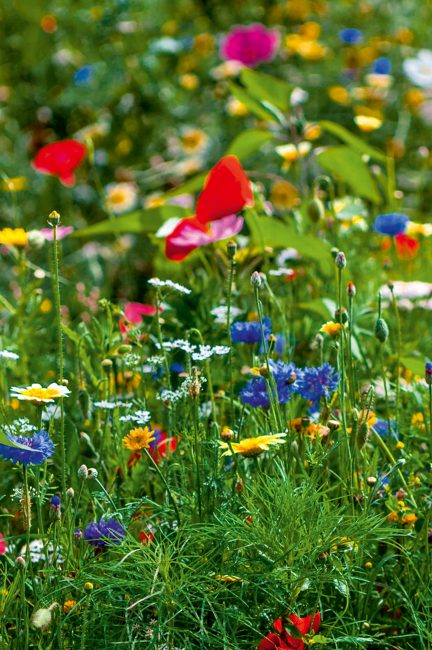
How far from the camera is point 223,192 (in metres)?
1.40

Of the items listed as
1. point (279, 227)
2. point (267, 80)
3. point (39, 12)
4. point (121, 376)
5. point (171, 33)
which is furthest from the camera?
point (171, 33)

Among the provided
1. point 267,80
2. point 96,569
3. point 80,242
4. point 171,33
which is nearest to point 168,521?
point 96,569

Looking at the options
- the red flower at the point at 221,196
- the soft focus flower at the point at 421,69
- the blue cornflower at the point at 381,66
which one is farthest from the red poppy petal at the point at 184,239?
the blue cornflower at the point at 381,66

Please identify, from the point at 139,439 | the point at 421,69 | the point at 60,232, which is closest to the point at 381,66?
the point at 421,69

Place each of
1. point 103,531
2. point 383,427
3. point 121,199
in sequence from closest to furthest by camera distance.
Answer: point 103,531 → point 383,427 → point 121,199

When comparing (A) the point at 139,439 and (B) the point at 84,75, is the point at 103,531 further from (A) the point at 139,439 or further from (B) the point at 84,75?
(B) the point at 84,75

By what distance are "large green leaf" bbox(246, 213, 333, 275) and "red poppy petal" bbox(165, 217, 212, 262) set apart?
103 millimetres

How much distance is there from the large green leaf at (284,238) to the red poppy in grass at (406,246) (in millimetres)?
317

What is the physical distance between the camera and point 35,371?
1.51 meters

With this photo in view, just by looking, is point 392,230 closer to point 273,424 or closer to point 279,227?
point 279,227

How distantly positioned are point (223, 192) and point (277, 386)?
0.37 m

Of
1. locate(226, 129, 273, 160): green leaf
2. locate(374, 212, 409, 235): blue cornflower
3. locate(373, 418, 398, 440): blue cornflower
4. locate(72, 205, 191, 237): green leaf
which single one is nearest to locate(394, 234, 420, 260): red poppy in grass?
locate(374, 212, 409, 235): blue cornflower

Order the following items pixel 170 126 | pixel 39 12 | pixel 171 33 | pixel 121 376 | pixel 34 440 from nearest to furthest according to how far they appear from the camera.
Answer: pixel 34 440, pixel 121 376, pixel 39 12, pixel 170 126, pixel 171 33

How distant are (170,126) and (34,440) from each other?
2.14m
